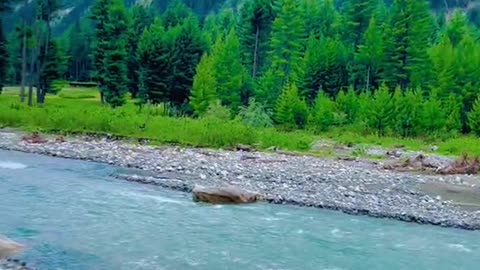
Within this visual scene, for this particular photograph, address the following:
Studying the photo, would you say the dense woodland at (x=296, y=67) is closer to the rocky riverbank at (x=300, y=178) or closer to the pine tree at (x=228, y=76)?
the pine tree at (x=228, y=76)

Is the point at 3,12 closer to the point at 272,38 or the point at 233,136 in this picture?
the point at 272,38

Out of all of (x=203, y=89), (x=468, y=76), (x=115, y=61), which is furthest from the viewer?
(x=115, y=61)

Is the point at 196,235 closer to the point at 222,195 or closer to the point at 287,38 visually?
the point at 222,195

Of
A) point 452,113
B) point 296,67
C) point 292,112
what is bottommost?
point 292,112

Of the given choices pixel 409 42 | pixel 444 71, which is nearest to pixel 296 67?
pixel 409 42

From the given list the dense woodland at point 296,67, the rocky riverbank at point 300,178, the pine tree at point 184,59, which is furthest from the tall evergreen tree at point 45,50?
the rocky riverbank at point 300,178

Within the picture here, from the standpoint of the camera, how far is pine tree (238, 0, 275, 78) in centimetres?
7212

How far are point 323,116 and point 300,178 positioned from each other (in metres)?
24.2

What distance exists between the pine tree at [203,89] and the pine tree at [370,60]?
1445cm

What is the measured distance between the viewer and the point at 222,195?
83.1ft

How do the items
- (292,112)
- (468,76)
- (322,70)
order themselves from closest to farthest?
(292,112) → (468,76) → (322,70)

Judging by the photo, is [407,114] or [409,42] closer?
[407,114]

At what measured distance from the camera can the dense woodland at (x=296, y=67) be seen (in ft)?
178

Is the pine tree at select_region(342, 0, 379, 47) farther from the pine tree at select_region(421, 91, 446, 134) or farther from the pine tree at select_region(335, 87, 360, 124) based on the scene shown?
the pine tree at select_region(421, 91, 446, 134)
